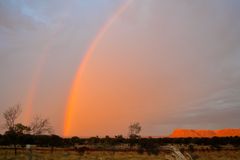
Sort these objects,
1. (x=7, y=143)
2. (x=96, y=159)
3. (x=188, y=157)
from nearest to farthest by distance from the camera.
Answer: (x=188, y=157) < (x=96, y=159) < (x=7, y=143)

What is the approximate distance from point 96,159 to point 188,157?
31704mm

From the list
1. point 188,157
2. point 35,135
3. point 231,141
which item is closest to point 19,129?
point 35,135

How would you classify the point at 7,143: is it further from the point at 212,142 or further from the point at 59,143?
the point at 212,142

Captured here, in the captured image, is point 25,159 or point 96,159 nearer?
point 25,159

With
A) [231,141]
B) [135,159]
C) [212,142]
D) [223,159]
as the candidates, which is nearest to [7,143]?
[135,159]

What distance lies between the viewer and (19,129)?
7288 centimetres

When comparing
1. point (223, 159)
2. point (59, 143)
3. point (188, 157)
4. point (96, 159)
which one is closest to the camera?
point (188, 157)

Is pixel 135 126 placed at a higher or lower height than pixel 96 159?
higher

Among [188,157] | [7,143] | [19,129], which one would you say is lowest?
[188,157]

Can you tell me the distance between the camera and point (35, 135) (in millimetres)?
74688

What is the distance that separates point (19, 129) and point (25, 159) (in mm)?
40298

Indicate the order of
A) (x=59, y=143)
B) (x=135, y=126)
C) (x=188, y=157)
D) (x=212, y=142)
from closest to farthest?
(x=188, y=157) → (x=59, y=143) → (x=212, y=142) → (x=135, y=126)

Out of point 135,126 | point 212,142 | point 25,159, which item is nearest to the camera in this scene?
point 25,159

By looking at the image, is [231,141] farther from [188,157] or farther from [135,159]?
[188,157]
